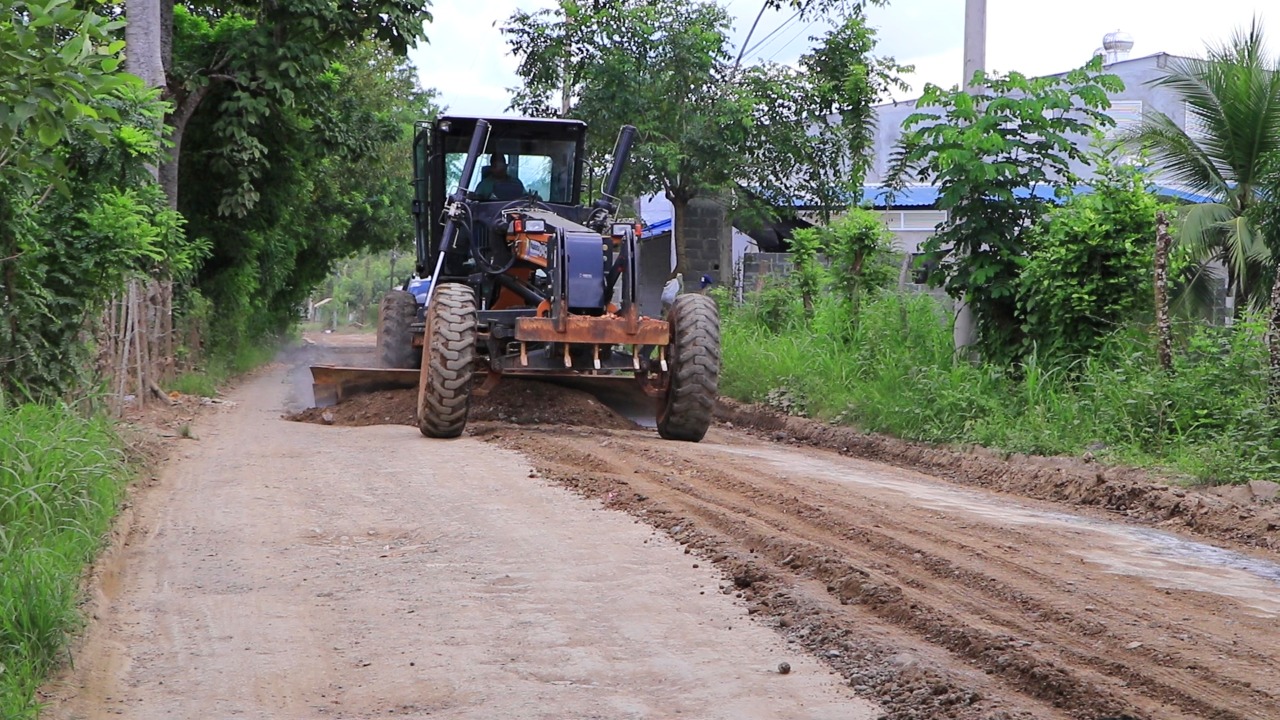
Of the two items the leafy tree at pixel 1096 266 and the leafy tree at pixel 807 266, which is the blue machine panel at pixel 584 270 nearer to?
the leafy tree at pixel 1096 266

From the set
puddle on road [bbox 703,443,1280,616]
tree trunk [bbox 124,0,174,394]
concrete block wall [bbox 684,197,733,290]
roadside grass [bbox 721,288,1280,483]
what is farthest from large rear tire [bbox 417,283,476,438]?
concrete block wall [bbox 684,197,733,290]

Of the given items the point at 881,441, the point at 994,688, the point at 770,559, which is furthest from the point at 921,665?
the point at 881,441

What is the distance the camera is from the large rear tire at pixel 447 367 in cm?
1211

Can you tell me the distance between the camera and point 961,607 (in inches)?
243

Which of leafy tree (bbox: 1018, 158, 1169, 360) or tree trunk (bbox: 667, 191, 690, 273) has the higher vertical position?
tree trunk (bbox: 667, 191, 690, 273)

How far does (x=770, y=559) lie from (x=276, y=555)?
8.92 ft

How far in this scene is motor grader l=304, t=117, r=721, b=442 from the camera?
1231 cm

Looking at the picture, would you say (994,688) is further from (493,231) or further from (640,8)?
(640,8)

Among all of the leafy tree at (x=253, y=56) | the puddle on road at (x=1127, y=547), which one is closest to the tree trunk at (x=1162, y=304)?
the puddle on road at (x=1127, y=547)

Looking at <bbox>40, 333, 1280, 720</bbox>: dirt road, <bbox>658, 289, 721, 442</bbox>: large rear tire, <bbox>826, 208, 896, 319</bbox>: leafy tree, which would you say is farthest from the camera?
<bbox>826, 208, 896, 319</bbox>: leafy tree

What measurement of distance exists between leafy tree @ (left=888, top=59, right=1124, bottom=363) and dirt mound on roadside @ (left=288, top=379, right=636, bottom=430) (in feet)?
12.2

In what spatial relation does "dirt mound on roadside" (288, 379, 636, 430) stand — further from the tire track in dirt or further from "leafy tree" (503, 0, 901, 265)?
"leafy tree" (503, 0, 901, 265)

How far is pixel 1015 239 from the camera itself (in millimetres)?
13742

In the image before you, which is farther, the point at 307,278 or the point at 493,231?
the point at 307,278
